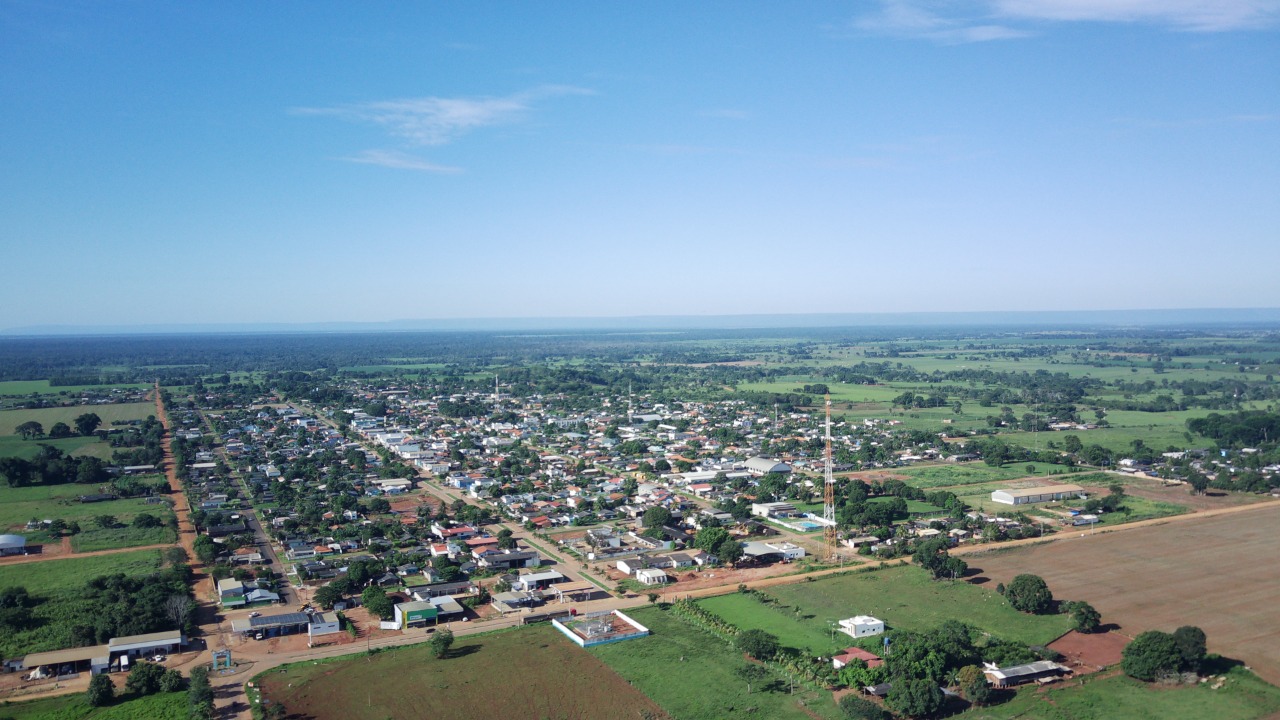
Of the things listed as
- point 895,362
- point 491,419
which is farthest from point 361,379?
point 895,362

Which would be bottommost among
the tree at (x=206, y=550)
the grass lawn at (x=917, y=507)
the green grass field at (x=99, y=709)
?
the grass lawn at (x=917, y=507)

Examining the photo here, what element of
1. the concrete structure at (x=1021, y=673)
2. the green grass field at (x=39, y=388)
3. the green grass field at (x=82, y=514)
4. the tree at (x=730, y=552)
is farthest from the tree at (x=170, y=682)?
the green grass field at (x=39, y=388)

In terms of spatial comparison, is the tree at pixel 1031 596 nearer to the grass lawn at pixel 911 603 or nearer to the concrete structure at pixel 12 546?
the grass lawn at pixel 911 603

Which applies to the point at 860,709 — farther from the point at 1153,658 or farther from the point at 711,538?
the point at 711,538

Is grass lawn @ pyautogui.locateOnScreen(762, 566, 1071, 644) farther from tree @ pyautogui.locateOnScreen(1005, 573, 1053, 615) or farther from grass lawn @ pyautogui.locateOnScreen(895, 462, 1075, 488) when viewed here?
grass lawn @ pyautogui.locateOnScreen(895, 462, 1075, 488)

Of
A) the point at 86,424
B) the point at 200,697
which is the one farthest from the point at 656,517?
the point at 86,424
